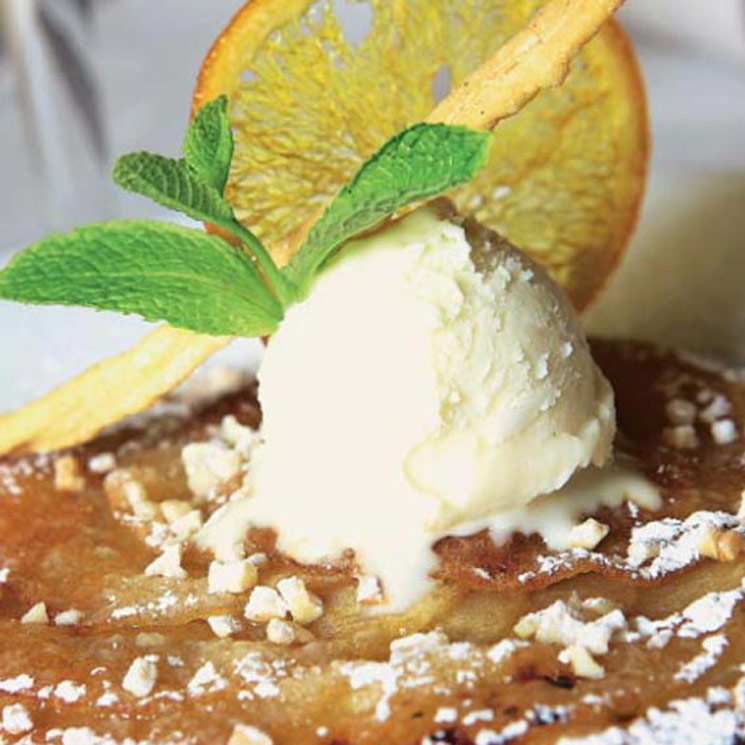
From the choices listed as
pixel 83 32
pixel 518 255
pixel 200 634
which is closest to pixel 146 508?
pixel 200 634

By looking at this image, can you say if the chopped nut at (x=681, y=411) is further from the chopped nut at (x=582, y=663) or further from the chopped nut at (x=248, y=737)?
the chopped nut at (x=248, y=737)

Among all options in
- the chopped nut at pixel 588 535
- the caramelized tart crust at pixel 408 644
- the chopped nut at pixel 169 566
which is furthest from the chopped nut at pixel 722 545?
the chopped nut at pixel 169 566

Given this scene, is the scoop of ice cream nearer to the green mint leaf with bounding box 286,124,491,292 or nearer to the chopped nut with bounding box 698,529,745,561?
the green mint leaf with bounding box 286,124,491,292

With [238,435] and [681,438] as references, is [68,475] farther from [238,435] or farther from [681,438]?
[681,438]

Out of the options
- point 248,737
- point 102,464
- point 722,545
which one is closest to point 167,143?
point 102,464

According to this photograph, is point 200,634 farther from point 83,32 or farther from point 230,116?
point 83,32

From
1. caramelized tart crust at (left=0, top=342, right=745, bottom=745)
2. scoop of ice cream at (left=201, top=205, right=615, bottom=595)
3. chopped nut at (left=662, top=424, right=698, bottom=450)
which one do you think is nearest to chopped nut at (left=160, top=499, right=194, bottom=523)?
caramelized tart crust at (left=0, top=342, right=745, bottom=745)
